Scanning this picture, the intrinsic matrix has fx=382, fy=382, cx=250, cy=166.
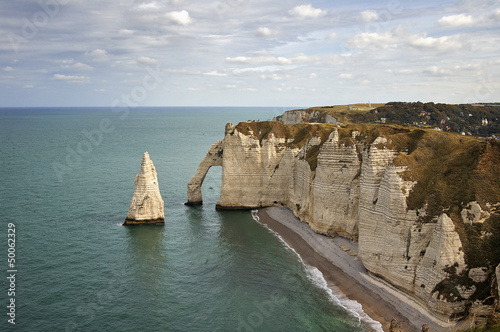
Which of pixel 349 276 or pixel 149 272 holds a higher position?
pixel 349 276

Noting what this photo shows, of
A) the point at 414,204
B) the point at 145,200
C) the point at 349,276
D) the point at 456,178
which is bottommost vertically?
the point at 349,276

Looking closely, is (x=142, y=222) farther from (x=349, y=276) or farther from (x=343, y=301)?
(x=343, y=301)

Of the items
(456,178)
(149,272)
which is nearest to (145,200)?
(149,272)

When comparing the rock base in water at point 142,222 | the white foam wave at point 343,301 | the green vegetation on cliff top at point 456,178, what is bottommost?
the white foam wave at point 343,301

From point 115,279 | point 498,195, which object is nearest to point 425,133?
point 498,195

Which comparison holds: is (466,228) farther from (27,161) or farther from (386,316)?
(27,161)

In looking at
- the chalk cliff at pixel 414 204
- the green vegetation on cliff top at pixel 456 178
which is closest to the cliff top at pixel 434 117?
the chalk cliff at pixel 414 204

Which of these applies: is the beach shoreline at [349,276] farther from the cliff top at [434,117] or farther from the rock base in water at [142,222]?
the cliff top at [434,117]
